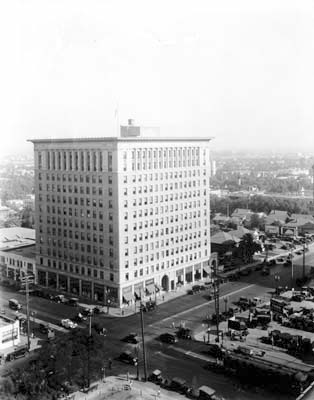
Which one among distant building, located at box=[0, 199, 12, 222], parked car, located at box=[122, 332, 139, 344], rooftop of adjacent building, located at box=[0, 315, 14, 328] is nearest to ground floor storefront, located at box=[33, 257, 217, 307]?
parked car, located at box=[122, 332, 139, 344]

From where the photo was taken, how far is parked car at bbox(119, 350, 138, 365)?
54.1 meters

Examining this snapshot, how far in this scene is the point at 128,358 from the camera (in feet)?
179

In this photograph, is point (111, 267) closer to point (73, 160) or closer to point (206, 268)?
point (73, 160)

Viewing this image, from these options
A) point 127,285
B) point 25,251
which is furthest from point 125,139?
point 25,251

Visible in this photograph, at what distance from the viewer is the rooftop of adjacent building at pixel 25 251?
3683 inches

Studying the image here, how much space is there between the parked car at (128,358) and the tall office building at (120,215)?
1979 centimetres

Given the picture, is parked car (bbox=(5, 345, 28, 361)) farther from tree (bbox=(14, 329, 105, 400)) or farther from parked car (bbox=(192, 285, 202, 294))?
parked car (bbox=(192, 285, 202, 294))

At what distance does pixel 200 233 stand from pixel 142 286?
17.1 m

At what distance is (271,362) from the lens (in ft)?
173

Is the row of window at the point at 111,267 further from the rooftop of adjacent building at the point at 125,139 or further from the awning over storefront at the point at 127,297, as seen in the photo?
the rooftop of adjacent building at the point at 125,139

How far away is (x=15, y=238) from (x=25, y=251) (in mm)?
15795

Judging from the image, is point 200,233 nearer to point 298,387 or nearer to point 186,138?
point 186,138

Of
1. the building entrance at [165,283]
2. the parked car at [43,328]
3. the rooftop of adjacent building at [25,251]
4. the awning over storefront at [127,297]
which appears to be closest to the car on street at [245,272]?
the building entrance at [165,283]

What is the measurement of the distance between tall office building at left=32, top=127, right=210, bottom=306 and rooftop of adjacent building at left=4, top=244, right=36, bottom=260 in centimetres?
634
